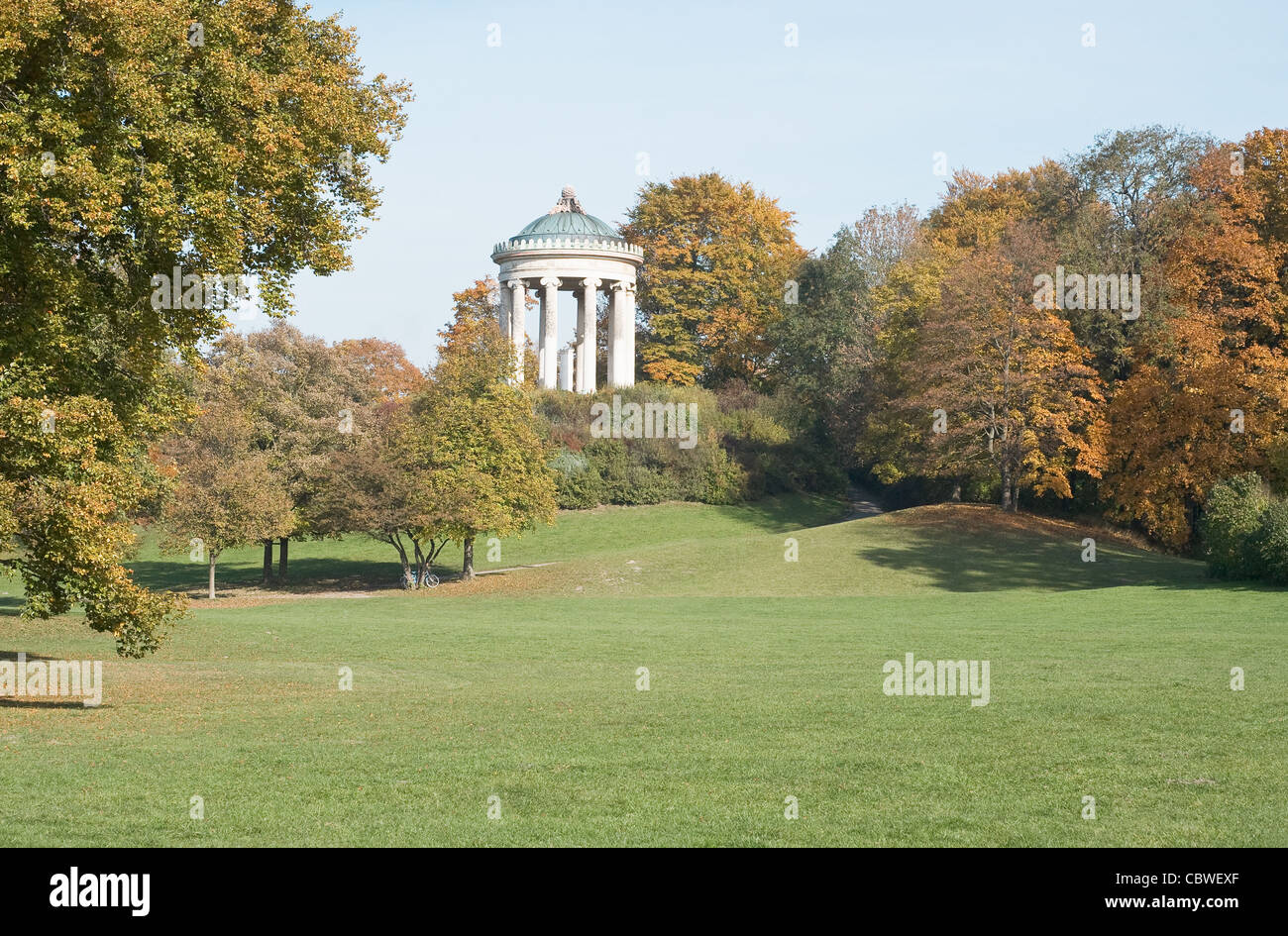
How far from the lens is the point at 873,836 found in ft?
32.2

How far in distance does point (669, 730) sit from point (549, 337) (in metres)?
58.9

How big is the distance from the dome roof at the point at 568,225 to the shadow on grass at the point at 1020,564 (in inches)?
1153

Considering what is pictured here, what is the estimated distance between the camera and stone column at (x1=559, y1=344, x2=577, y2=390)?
76.4m

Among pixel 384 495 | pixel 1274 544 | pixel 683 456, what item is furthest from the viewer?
pixel 683 456

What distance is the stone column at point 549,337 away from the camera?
234 feet

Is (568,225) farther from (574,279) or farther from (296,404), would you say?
(296,404)

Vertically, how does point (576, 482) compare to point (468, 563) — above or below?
above

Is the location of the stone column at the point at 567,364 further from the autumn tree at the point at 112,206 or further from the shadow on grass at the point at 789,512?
the autumn tree at the point at 112,206

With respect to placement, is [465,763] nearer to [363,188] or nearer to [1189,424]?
[363,188]

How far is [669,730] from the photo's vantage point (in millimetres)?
15094

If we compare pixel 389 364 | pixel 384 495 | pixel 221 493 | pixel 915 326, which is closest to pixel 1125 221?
pixel 915 326

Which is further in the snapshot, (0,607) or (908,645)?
(0,607)

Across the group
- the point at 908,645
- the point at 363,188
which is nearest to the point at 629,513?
the point at 908,645
